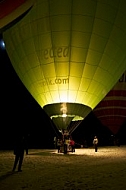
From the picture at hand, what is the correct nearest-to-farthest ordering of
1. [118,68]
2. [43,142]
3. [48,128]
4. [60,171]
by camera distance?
[60,171]
[118,68]
[43,142]
[48,128]

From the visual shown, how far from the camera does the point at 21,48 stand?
1355cm

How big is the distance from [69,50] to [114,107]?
10092 mm

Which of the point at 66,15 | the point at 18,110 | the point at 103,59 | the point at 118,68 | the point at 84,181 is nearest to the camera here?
the point at 84,181

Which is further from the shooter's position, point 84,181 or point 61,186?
point 84,181

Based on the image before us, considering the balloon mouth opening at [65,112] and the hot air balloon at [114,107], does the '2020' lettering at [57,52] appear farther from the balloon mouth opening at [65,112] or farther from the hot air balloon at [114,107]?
the hot air balloon at [114,107]

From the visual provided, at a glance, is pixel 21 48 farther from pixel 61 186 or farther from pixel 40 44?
pixel 61 186

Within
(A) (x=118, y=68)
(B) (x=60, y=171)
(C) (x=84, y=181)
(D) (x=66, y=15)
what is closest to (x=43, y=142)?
(A) (x=118, y=68)

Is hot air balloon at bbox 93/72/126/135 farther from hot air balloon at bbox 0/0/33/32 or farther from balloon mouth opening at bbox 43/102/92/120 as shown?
hot air balloon at bbox 0/0/33/32

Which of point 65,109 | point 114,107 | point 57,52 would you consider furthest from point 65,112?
point 114,107

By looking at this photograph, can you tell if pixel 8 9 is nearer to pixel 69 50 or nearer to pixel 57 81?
pixel 69 50

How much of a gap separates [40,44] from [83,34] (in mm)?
1751

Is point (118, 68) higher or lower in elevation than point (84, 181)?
higher

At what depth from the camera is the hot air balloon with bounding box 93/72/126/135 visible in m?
21.3

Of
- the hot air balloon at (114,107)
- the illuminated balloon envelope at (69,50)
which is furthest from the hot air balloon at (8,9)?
the hot air balloon at (114,107)
